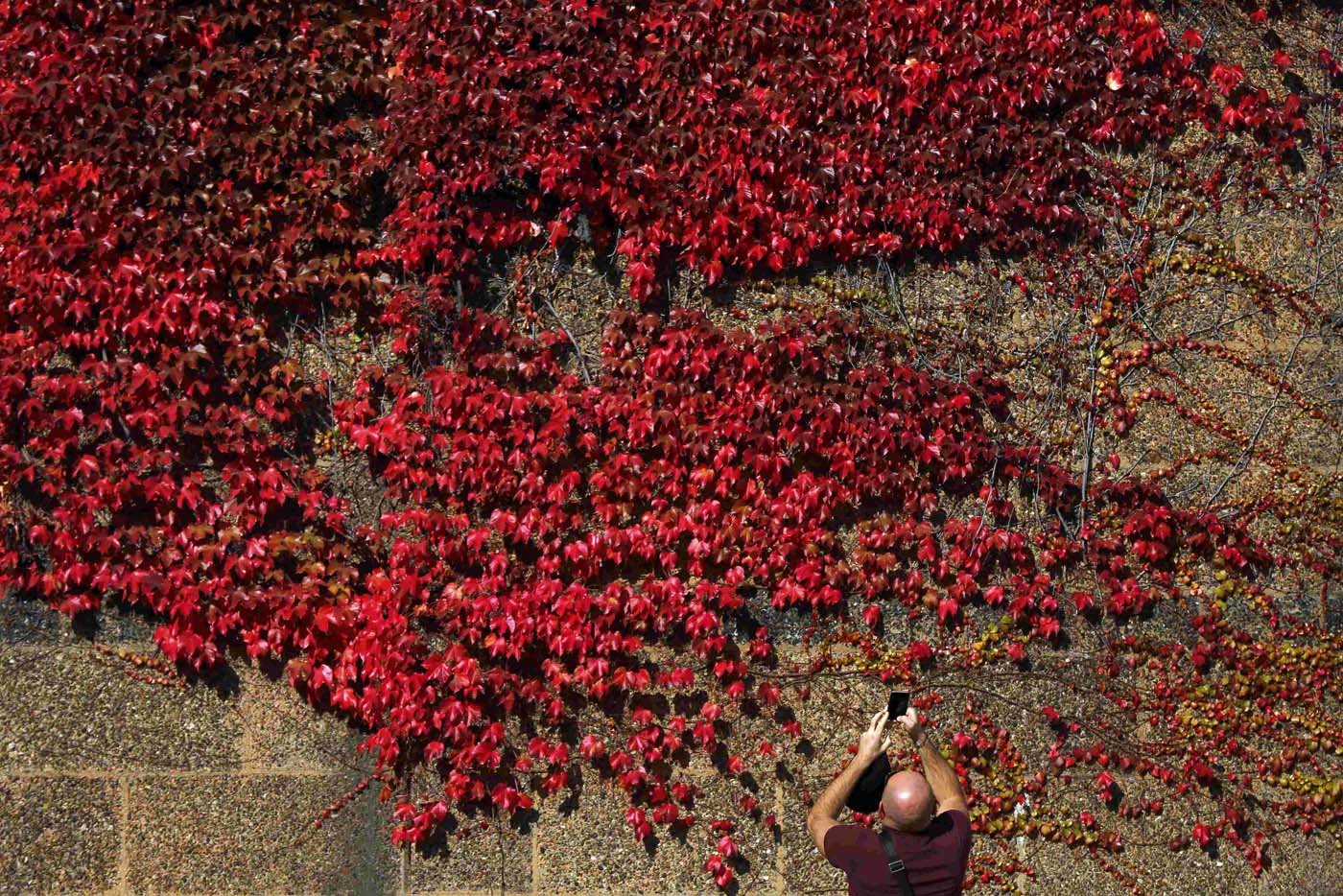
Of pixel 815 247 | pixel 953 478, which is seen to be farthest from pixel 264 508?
pixel 953 478

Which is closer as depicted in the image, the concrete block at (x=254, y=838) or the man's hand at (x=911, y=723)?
the man's hand at (x=911, y=723)

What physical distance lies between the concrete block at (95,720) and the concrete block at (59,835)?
106 millimetres

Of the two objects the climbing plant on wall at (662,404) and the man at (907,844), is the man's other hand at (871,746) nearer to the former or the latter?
the man at (907,844)

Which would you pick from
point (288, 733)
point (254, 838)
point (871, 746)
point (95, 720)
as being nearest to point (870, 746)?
point (871, 746)

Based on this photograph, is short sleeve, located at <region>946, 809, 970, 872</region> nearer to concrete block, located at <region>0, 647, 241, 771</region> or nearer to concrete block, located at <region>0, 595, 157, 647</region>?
concrete block, located at <region>0, 647, 241, 771</region>

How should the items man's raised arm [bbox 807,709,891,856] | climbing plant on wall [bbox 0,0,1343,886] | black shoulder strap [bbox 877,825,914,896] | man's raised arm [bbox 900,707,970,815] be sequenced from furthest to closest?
1. climbing plant on wall [bbox 0,0,1343,886]
2. man's raised arm [bbox 900,707,970,815]
3. man's raised arm [bbox 807,709,891,856]
4. black shoulder strap [bbox 877,825,914,896]

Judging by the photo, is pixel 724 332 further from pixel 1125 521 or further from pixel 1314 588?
pixel 1314 588

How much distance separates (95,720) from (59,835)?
53cm

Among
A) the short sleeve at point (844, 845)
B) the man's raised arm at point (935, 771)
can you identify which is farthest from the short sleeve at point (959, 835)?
the short sleeve at point (844, 845)

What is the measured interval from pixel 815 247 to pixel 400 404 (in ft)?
6.72

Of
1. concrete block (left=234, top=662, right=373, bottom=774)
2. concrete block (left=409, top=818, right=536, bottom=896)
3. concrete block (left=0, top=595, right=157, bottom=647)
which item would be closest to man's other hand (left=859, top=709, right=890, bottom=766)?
concrete block (left=409, top=818, right=536, bottom=896)

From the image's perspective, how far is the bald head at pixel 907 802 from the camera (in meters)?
3.74

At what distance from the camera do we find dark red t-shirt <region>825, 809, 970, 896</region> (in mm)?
3697

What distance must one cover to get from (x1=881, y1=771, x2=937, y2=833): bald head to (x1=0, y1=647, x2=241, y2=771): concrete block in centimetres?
312
